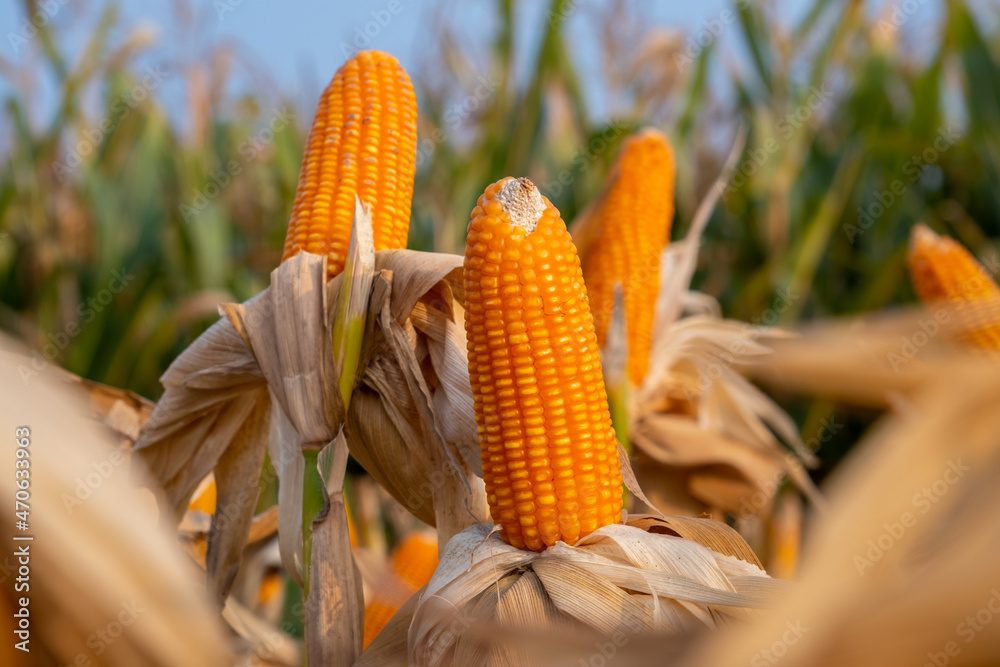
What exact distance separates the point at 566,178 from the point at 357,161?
2.76 m

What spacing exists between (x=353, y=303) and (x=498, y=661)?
0.56 m

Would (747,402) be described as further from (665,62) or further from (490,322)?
(665,62)

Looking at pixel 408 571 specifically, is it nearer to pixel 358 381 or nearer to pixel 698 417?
pixel 358 381

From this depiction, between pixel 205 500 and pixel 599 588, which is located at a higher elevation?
pixel 599 588

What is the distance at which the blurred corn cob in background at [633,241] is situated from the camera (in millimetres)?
1793

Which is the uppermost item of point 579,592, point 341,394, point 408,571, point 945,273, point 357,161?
point 357,161

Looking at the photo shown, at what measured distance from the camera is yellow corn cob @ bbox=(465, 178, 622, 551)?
958 mm

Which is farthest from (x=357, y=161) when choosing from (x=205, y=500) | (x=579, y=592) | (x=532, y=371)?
(x=205, y=500)

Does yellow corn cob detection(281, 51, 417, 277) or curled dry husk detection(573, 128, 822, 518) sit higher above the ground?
yellow corn cob detection(281, 51, 417, 277)

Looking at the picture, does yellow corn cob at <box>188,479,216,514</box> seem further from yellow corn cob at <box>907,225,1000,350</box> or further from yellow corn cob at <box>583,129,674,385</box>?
yellow corn cob at <box>907,225,1000,350</box>

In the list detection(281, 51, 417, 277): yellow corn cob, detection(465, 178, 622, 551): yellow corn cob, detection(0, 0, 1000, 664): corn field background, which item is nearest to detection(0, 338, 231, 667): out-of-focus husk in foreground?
detection(465, 178, 622, 551): yellow corn cob

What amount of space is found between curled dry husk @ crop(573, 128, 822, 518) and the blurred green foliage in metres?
1.35

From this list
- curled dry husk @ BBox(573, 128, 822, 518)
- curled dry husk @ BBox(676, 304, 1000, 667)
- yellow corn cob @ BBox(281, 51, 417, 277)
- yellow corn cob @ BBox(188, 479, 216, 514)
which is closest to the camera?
curled dry husk @ BBox(676, 304, 1000, 667)

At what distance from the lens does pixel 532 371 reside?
0.96 m
